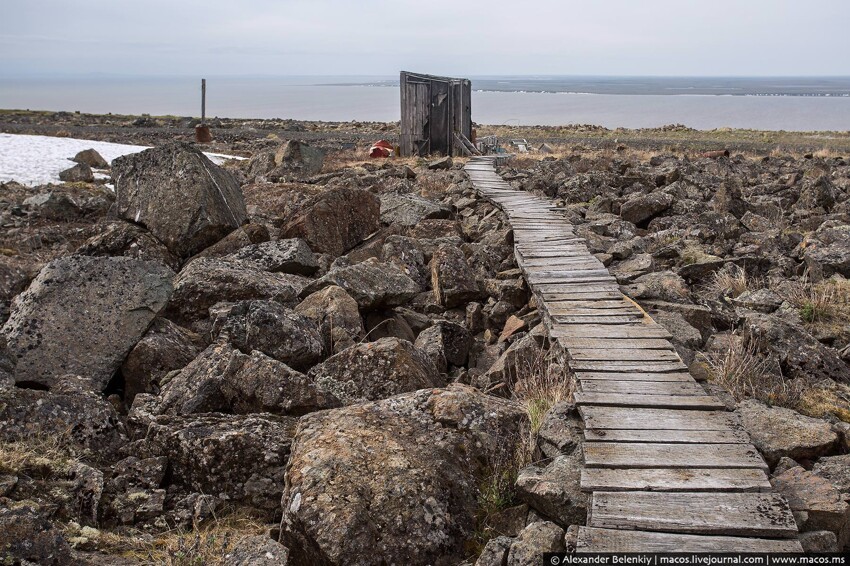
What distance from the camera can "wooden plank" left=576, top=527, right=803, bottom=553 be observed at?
393 cm

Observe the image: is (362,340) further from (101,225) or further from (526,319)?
(101,225)

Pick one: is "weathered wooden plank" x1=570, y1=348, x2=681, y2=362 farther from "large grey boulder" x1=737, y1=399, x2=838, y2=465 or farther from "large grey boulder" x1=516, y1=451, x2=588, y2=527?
"large grey boulder" x1=516, y1=451, x2=588, y2=527

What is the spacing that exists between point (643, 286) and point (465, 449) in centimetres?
472

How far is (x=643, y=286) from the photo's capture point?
29.3 feet

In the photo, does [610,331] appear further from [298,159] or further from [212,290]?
[298,159]

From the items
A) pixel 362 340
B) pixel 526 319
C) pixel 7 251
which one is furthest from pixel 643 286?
pixel 7 251

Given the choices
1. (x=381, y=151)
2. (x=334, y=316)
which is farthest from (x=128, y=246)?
(x=381, y=151)

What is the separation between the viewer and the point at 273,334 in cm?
665

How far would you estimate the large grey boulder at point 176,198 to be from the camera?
10445mm

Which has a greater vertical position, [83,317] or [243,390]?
[83,317]

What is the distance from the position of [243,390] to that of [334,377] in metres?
0.83

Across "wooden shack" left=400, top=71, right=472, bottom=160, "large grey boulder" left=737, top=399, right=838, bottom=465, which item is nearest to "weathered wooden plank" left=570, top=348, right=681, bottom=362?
"large grey boulder" left=737, top=399, right=838, bottom=465

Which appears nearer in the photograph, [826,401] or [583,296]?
[826,401]

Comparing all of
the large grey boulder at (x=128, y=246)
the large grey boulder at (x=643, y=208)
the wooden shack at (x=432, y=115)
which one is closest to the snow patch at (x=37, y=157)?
the wooden shack at (x=432, y=115)
